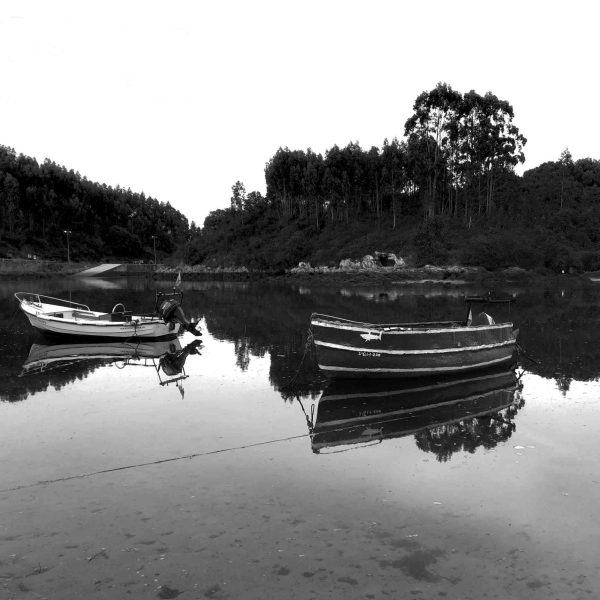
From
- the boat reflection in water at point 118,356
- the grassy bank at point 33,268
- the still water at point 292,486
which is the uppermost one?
the grassy bank at point 33,268

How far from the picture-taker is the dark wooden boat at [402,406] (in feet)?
35.2

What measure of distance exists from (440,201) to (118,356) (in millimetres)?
75308

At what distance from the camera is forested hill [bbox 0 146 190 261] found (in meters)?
121

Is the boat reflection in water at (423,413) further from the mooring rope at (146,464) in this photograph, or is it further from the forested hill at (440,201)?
the forested hill at (440,201)

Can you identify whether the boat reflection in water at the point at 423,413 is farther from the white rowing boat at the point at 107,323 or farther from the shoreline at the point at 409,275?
the shoreline at the point at 409,275

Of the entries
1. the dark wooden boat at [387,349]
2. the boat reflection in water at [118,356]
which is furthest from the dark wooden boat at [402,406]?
the boat reflection in water at [118,356]

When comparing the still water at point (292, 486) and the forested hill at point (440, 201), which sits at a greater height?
the forested hill at point (440, 201)

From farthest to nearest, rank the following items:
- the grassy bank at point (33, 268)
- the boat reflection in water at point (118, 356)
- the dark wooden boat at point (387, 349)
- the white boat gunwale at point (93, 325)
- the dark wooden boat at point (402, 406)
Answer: the grassy bank at point (33, 268) → the white boat gunwale at point (93, 325) → the boat reflection in water at point (118, 356) → the dark wooden boat at point (387, 349) → the dark wooden boat at point (402, 406)

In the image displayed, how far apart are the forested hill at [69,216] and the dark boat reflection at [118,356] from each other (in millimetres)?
101535

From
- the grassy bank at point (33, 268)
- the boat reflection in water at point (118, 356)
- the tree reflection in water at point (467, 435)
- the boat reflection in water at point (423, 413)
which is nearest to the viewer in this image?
the tree reflection in water at point (467, 435)

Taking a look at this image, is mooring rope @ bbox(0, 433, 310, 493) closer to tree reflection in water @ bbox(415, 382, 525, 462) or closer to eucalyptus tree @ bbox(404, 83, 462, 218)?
tree reflection in water @ bbox(415, 382, 525, 462)

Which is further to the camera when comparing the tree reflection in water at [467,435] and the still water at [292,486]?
the tree reflection in water at [467,435]

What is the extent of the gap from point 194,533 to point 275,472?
7.38 ft

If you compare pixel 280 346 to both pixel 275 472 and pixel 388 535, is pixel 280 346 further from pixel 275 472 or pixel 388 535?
pixel 388 535
